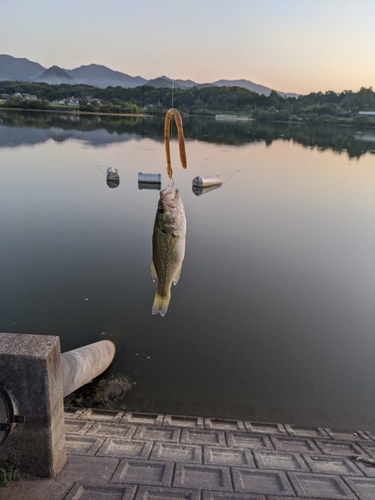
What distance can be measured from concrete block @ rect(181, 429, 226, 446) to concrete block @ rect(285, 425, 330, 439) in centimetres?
119

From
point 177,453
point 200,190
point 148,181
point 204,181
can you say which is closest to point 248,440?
point 177,453

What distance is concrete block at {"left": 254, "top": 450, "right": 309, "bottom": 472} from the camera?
4.09 metres

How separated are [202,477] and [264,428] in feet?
6.81

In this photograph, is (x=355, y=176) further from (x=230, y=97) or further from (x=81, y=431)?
(x=230, y=97)

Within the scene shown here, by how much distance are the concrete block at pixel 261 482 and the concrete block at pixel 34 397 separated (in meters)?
→ 1.92

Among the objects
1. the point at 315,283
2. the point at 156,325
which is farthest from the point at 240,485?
the point at 315,283

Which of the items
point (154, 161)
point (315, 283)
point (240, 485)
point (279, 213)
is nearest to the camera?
point (240, 485)

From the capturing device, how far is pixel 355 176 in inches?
1123

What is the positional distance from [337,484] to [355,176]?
28914mm

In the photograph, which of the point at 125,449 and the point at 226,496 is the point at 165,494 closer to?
the point at 226,496

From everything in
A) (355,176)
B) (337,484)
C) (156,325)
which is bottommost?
(156,325)

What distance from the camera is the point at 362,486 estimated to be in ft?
12.5

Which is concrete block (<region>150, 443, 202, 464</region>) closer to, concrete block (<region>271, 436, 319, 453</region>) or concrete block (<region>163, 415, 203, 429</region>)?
concrete block (<region>163, 415, 203, 429</region>)

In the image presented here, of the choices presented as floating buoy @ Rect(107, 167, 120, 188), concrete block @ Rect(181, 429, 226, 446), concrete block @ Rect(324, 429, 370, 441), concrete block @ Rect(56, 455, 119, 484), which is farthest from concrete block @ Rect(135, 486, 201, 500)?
floating buoy @ Rect(107, 167, 120, 188)
